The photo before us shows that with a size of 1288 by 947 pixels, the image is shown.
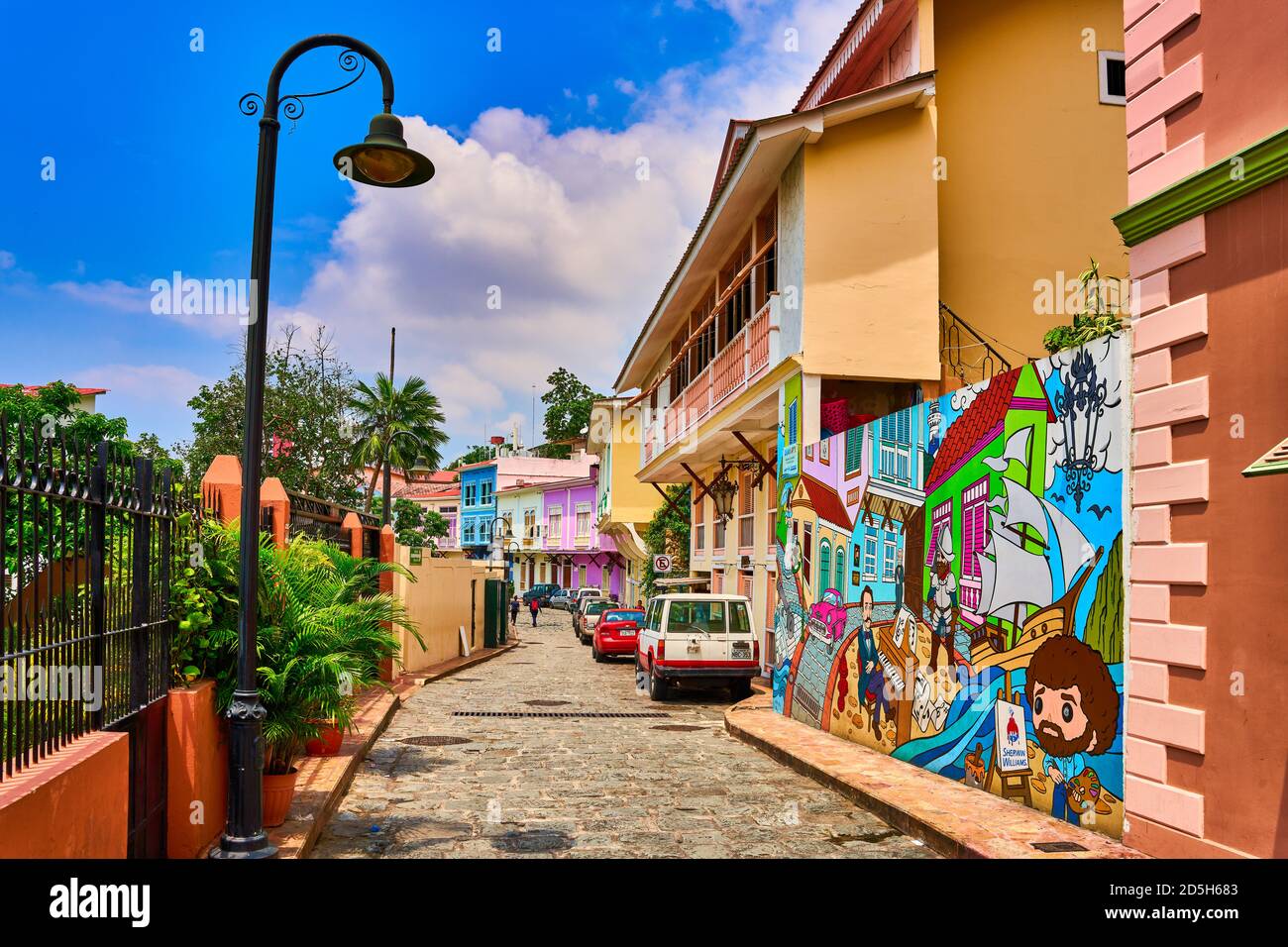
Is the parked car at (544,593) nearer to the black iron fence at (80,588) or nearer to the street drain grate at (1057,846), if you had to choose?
the street drain grate at (1057,846)

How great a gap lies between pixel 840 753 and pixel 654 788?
244 centimetres

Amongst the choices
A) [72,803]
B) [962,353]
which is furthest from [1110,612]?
[962,353]

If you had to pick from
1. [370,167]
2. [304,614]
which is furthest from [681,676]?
[370,167]

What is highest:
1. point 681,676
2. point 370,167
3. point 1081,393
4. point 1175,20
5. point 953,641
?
point 1175,20

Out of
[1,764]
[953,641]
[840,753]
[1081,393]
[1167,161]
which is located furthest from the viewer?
[840,753]

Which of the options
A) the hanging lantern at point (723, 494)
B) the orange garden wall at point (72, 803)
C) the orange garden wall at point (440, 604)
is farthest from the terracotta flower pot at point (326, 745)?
the hanging lantern at point (723, 494)

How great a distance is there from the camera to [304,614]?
26.5 feet

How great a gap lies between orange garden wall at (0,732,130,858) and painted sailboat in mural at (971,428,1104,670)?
6376mm

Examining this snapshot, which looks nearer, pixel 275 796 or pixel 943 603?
pixel 275 796

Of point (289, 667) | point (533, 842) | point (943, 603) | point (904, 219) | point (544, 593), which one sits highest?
point (904, 219)

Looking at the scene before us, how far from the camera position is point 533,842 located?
7.83m

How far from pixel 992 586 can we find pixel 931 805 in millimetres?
1960

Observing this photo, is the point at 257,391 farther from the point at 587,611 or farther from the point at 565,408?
the point at 565,408

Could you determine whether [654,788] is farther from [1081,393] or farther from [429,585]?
[429,585]
